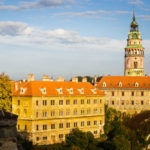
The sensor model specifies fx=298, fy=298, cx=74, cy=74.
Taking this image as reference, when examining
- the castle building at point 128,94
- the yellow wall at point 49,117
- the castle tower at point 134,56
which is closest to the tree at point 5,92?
the yellow wall at point 49,117

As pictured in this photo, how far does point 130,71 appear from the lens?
105188 mm

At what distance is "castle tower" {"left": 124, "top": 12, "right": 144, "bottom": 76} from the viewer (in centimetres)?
10462

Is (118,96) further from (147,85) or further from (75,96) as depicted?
(75,96)

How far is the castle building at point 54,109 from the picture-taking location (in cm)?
5969

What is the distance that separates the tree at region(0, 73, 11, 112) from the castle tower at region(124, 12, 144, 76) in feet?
174

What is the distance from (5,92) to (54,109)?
1101cm

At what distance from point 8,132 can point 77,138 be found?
38.1 m

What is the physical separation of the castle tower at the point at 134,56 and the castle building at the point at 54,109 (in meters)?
37.3

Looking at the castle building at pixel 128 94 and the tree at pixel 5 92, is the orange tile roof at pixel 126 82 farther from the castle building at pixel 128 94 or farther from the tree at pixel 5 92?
the tree at pixel 5 92

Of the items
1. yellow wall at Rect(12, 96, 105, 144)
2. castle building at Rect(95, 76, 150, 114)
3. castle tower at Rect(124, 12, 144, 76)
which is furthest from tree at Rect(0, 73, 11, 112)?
castle tower at Rect(124, 12, 144, 76)

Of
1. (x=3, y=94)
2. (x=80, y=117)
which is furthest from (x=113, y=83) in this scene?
(x=3, y=94)

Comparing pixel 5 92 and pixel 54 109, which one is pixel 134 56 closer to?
pixel 54 109

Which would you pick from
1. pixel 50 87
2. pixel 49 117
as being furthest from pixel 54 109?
pixel 50 87

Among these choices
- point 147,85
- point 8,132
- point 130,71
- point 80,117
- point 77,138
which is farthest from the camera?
point 130,71
